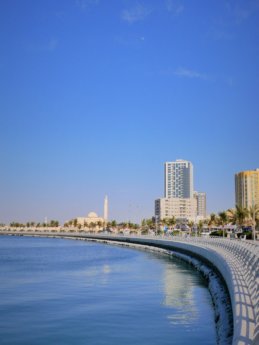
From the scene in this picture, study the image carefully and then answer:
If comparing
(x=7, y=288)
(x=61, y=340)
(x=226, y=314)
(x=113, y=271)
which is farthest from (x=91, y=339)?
(x=113, y=271)

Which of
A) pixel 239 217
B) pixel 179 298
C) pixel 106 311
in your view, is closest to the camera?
pixel 106 311

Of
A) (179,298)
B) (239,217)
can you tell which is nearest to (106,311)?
(179,298)

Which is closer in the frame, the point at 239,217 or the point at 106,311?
the point at 106,311

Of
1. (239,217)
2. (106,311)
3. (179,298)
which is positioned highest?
(239,217)

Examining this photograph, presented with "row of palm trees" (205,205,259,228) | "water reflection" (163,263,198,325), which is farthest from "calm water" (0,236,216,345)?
"row of palm trees" (205,205,259,228)

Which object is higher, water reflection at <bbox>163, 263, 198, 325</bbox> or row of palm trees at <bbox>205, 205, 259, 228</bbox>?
row of palm trees at <bbox>205, 205, 259, 228</bbox>

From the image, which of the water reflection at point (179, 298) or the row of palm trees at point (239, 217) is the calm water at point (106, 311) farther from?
the row of palm trees at point (239, 217)

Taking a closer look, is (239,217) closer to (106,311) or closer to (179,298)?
(179,298)

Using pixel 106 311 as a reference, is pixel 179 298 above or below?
above

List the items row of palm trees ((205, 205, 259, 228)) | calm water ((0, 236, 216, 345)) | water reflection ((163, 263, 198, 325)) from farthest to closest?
row of palm trees ((205, 205, 259, 228))
water reflection ((163, 263, 198, 325))
calm water ((0, 236, 216, 345))

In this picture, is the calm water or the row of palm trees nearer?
the calm water

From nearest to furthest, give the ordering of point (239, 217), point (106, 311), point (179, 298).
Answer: point (106, 311), point (179, 298), point (239, 217)

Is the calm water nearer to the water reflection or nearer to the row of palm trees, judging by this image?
the water reflection

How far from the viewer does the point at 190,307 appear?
1009 inches
